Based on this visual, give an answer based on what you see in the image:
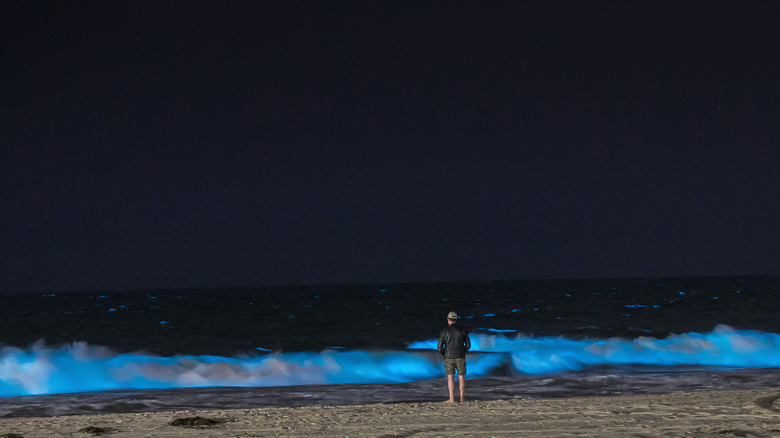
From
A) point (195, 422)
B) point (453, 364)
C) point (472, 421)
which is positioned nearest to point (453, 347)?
point (453, 364)

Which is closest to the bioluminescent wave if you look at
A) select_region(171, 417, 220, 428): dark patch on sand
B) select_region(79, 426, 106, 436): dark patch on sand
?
select_region(79, 426, 106, 436): dark patch on sand

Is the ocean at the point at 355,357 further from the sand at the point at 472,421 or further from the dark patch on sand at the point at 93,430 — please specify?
the dark patch on sand at the point at 93,430

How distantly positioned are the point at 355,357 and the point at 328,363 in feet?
5.94

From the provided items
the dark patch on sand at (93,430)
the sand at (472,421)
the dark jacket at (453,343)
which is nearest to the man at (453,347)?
the dark jacket at (453,343)

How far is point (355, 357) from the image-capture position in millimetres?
29312

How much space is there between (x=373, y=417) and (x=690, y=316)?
45.2 meters

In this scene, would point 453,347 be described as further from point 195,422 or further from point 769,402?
point 769,402

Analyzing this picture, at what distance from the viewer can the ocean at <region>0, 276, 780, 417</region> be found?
17234mm

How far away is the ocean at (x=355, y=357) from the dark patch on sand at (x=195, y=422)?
13.2ft

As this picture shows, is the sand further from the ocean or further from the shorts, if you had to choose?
the ocean

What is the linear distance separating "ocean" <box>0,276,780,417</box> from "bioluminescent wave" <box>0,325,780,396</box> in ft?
0.24

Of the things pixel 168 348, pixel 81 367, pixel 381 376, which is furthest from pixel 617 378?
pixel 168 348

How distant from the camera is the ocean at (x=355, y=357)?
56.5ft

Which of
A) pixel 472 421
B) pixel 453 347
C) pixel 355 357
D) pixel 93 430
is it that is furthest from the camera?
pixel 355 357
